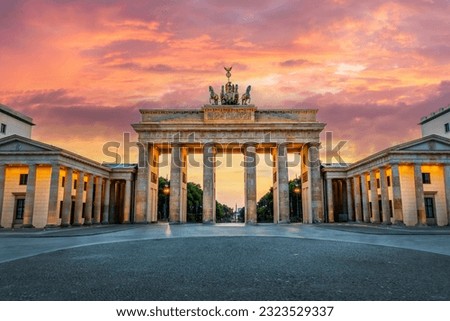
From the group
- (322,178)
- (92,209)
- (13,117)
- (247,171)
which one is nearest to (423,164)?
(322,178)

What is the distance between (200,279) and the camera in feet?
31.9

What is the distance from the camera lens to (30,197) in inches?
1577

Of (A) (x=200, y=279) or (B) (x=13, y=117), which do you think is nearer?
(A) (x=200, y=279)

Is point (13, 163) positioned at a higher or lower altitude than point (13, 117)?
lower

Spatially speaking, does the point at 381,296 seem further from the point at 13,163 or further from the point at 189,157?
the point at 189,157

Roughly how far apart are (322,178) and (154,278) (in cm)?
5267

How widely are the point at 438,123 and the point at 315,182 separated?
88.5ft

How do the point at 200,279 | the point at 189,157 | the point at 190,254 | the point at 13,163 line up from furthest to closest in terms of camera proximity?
the point at 189,157 < the point at 13,163 < the point at 190,254 < the point at 200,279

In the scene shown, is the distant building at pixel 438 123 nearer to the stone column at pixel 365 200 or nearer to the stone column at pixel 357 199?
the stone column at pixel 357 199

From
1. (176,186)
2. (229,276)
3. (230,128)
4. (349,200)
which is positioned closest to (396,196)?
(349,200)

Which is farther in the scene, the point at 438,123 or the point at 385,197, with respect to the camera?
the point at 438,123

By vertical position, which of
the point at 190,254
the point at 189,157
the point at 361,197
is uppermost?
the point at 189,157

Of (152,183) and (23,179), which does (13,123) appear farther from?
(152,183)

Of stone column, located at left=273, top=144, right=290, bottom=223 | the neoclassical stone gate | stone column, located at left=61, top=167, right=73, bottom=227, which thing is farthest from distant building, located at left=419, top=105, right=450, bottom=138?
stone column, located at left=61, top=167, right=73, bottom=227
